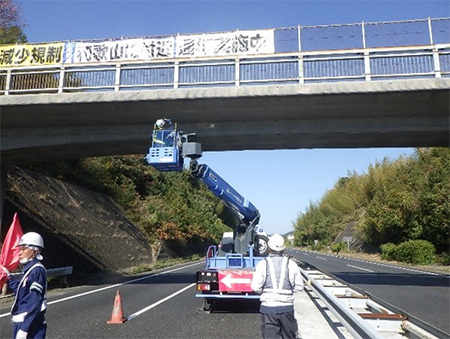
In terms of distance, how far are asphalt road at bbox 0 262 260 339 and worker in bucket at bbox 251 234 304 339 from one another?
2.92 metres

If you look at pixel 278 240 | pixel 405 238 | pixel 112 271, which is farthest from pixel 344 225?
pixel 278 240

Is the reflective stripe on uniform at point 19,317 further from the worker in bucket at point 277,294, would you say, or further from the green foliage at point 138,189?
the green foliage at point 138,189

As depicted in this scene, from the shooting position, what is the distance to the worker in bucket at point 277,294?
4785 millimetres

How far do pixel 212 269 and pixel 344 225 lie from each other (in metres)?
65.6

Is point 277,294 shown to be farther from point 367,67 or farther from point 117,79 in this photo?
point 117,79

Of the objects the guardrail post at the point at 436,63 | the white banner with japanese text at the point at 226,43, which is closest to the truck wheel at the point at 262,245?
the white banner with japanese text at the point at 226,43

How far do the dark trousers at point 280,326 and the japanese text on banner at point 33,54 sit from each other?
12.8 metres

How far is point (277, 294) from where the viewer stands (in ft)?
15.7

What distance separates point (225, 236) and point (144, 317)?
3816mm

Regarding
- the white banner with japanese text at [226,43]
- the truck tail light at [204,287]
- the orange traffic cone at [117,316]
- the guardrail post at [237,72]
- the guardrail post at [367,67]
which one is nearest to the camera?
the orange traffic cone at [117,316]

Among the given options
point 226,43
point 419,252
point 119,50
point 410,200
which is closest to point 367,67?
point 226,43

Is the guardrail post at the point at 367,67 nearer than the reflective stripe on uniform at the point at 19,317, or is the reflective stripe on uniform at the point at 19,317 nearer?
the reflective stripe on uniform at the point at 19,317

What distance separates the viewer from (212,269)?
10.2 metres

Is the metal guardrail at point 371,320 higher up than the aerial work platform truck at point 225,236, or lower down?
lower down
